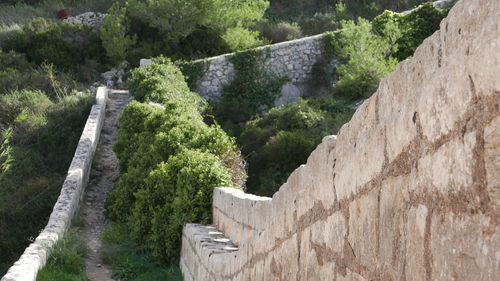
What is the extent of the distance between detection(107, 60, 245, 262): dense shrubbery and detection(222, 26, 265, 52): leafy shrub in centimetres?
804

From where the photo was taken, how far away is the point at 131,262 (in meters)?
8.66

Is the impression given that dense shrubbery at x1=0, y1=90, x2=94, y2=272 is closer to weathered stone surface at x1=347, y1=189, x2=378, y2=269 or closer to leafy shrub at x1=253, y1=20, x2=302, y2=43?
leafy shrub at x1=253, y1=20, x2=302, y2=43

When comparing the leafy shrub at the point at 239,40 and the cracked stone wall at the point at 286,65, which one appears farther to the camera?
the leafy shrub at the point at 239,40

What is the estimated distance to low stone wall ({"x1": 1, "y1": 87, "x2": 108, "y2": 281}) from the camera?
6931 millimetres

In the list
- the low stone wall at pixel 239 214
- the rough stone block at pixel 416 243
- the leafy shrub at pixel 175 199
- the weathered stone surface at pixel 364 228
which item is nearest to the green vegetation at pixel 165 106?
the leafy shrub at pixel 175 199

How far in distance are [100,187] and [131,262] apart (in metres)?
4.69

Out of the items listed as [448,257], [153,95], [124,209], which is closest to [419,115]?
[448,257]

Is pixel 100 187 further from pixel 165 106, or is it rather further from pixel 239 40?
pixel 239 40

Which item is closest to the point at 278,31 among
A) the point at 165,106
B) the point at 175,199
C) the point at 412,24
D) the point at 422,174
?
the point at 412,24

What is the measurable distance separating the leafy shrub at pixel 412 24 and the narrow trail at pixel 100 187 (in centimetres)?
862

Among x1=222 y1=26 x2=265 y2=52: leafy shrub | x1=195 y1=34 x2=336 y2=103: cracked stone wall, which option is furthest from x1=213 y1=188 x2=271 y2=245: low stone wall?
x1=222 y1=26 x2=265 y2=52: leafy shrub

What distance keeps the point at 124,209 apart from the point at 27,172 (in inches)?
203

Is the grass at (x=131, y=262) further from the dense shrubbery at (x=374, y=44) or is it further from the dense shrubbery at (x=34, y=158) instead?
the dense shrubbery at (x=374, y=44)

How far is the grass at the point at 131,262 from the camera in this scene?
26.9 feet
